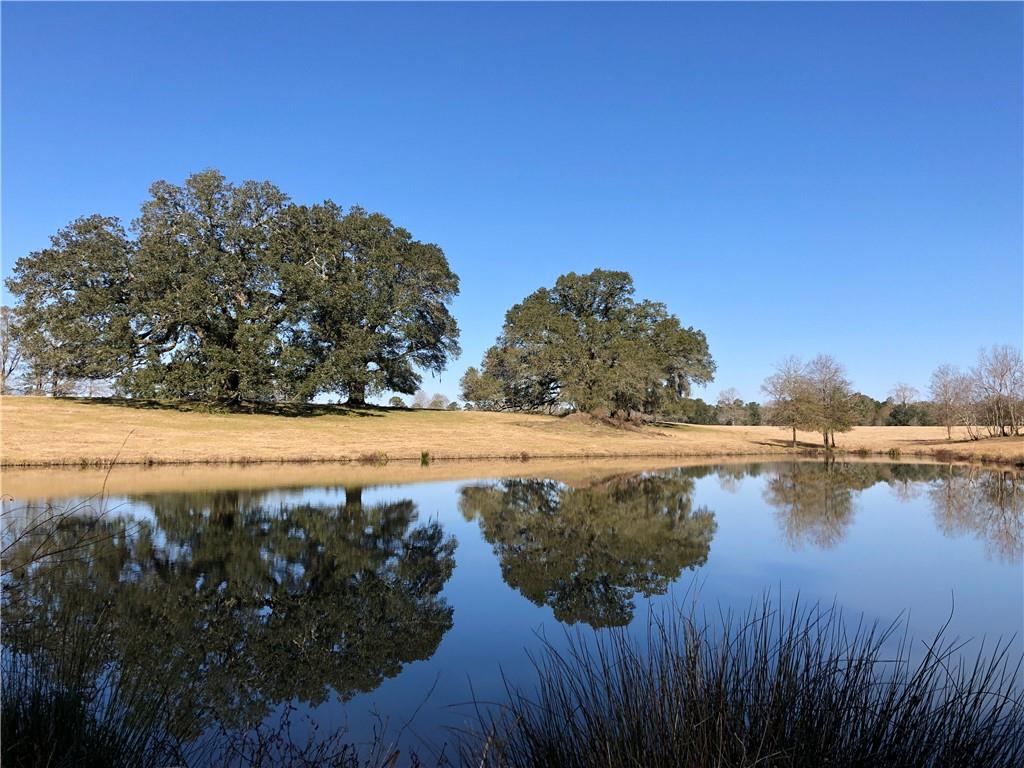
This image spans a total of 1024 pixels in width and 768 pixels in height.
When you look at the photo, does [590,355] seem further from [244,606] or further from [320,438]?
[244,606]

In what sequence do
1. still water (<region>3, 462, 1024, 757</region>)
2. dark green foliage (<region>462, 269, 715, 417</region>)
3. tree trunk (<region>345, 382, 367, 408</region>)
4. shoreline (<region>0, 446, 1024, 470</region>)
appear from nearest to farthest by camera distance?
still water (<region>3, 462, 1024, 757</region>) < shoreline (<region>0, 446, 1024, 470</region>) < tree trunk (<region>345, 382, 367, 408</region>) < dark green foliage (<region>462, 269, 715, 417</region>)

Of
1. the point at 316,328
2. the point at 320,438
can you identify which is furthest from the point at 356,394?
the point at 320,438

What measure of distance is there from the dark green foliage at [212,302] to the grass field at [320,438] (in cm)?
252

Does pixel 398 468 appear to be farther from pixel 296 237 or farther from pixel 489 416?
pixel 489 416

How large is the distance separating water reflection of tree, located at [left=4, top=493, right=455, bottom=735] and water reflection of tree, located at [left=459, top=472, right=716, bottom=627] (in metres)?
1.68

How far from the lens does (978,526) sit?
17.1 meters

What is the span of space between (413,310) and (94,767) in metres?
51.6

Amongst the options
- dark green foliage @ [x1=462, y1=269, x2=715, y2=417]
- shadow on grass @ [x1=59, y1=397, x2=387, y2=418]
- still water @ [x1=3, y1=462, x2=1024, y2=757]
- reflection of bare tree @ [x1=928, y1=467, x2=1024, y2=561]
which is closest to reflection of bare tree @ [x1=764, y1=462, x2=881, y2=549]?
still water @ [x1=3, y1=462, x2=1024, y2=757]

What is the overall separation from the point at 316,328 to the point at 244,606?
131 ft

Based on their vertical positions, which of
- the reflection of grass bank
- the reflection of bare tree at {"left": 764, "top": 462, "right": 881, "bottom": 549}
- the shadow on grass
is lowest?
the reflection of bare tree at {"left": 764, "top": 462, "right": 881, "bottom": 549}

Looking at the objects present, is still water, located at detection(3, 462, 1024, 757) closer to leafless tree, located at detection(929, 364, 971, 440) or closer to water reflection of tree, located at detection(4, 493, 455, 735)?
water reflection of tree, located at detection(4, 493, 455, 735)

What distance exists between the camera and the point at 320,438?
39.4 metres

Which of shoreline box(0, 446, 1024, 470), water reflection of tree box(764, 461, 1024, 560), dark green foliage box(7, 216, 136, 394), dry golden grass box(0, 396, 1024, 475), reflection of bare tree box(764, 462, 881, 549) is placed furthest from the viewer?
dark green foliage box(7, 216, 136, 394)

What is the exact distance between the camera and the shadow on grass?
4518 centimetres
